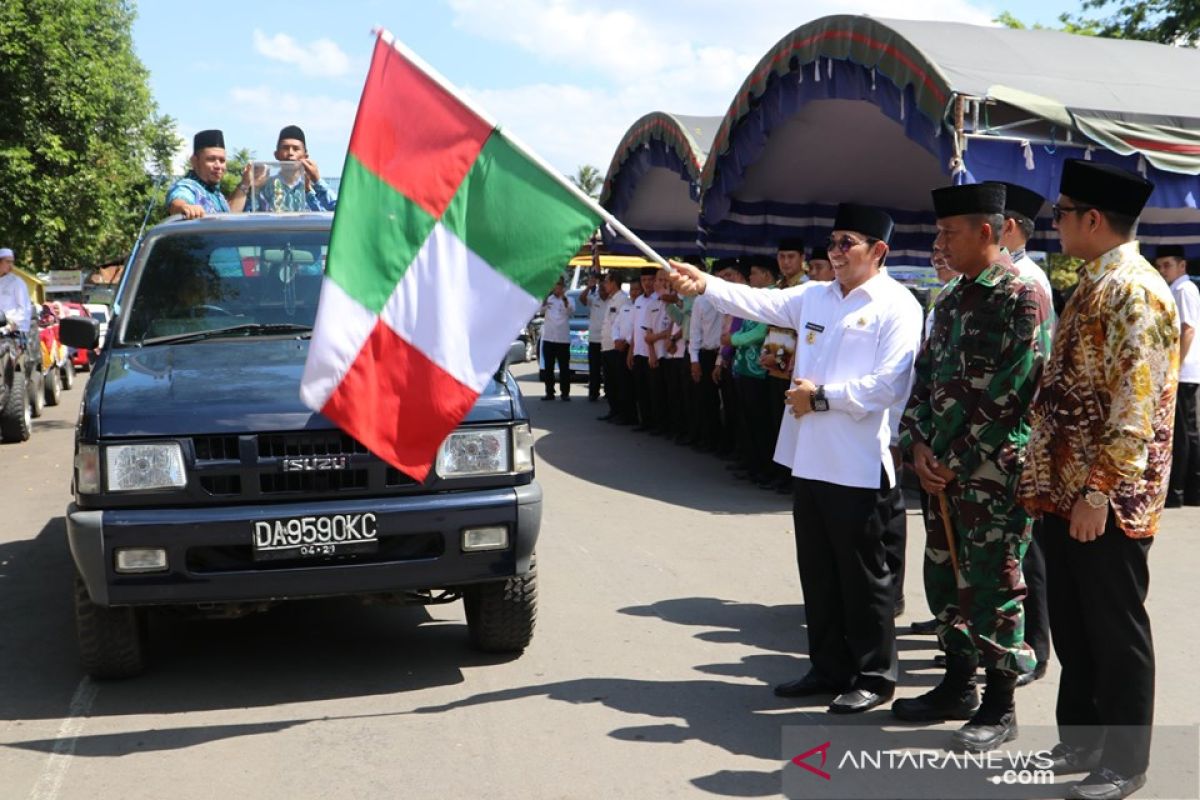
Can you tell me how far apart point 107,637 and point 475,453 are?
1.79m

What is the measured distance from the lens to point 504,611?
5664mm

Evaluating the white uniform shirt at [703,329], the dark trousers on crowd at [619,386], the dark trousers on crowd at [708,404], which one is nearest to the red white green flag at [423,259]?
the white uniform shirt at [703,329]

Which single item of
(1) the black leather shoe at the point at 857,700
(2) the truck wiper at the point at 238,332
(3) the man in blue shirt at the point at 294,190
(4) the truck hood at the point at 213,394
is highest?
(3) the man in blue shirt at the point at 294,190

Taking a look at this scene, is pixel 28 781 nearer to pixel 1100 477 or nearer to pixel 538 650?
pixel 538 650

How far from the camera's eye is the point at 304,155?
1036 centimetres

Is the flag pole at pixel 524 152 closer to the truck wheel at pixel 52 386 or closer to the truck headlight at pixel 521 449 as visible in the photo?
the truck headlight at pixel 521 449

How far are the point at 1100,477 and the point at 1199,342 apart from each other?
6521 millimetres

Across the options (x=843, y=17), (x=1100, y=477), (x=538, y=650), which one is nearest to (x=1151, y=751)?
(x=1100, y=477)

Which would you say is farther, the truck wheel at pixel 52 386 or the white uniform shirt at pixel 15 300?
the truck wheel at pixel 52 386

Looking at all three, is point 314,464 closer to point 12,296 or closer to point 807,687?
point 807,687

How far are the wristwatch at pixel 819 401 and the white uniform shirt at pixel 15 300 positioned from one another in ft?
39.5

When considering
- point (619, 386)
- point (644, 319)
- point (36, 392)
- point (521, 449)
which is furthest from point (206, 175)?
point (36, 392)

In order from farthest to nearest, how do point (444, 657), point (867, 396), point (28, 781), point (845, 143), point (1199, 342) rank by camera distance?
point (845, 143) < point (1199, 342) < point (444, 657) < point (867, 396) < point (28, 781)

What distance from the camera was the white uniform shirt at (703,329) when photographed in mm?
13188
